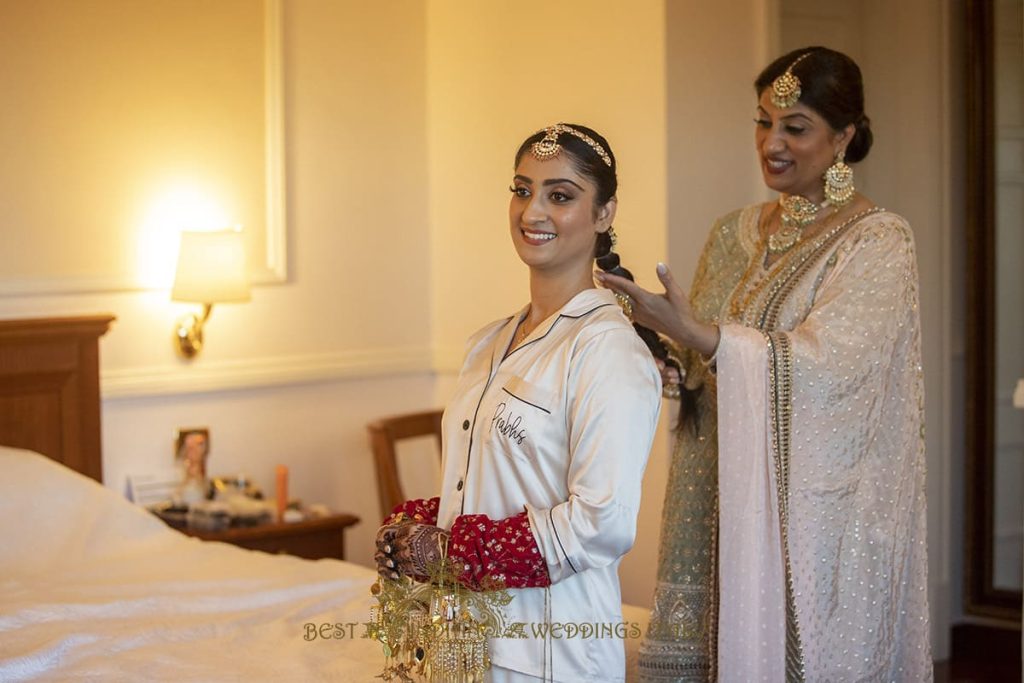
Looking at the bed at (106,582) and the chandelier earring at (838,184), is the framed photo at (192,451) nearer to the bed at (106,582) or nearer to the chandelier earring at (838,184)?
the bed at (106,582)

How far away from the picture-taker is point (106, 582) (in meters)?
3.24

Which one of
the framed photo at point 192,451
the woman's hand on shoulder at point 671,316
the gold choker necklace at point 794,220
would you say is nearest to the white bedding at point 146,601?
the framed photo at point 192,451

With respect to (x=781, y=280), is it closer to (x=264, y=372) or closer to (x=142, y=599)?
(x=142, y=599)

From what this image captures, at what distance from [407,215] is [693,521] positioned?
95.4 inches

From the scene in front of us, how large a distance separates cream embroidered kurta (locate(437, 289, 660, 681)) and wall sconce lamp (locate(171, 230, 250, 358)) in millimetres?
2212

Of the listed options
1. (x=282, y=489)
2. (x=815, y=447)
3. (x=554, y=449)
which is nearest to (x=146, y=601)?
(x=282, y=489)

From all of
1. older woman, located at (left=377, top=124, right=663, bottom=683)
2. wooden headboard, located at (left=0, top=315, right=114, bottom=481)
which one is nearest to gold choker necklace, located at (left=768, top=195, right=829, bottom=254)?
older woman, located at (left=377, top=124, right=663, bottom=683)

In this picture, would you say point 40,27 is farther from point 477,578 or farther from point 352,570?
point 477,578

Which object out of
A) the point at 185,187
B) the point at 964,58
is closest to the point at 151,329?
the point at 185,187

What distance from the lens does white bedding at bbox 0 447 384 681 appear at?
2.68m

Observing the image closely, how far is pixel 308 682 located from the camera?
259cm

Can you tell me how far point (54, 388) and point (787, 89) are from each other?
2376mm

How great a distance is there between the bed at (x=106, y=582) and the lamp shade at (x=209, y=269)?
28 cm

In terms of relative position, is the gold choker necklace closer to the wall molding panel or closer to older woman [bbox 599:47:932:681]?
older woman [bbox 599:47:932:681]
